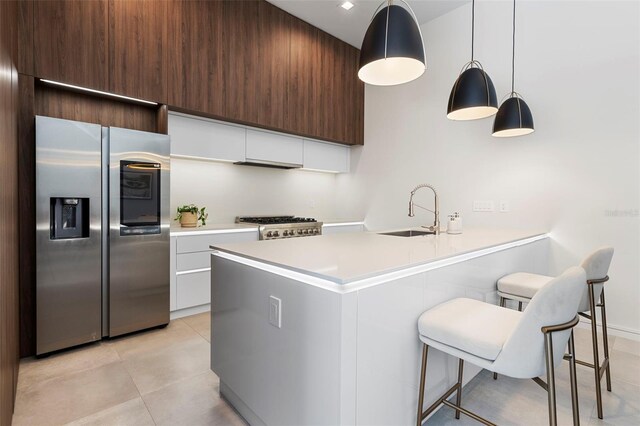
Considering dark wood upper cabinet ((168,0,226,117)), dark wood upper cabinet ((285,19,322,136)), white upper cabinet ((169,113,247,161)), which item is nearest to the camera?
dark wood upper cabinet ((168,0,226,117))

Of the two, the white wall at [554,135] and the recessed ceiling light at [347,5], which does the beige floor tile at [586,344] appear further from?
the recessed ceiling light at [347,5]

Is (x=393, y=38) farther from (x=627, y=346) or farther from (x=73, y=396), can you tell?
(x=627, y=346)

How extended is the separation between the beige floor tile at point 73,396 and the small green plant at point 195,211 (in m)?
1.59

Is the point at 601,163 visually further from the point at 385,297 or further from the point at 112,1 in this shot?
the point at 112,1

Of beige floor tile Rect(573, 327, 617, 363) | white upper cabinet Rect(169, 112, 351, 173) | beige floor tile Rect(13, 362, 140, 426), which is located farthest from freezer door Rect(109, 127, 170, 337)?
beige floor tile Rect(573, 327, 617, 363)

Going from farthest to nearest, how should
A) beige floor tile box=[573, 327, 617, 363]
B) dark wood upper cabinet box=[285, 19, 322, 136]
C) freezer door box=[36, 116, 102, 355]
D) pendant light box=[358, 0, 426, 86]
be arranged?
dark wood upper cabinet box=[285, 19, 322, 136], beige floor tile box=[573, 327, 617, 363], freezer door box=[36, 116, 102, 355], pendant light box=[358, 0, 426, 86]

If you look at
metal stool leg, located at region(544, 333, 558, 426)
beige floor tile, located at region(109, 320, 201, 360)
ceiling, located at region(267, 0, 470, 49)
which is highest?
ceiling, located at region(267, 0, 470, 49)

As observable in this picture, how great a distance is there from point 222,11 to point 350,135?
2136 millimetres

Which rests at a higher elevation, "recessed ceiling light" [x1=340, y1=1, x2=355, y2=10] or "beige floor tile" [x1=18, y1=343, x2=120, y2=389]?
"recessed ceiling light" [x1=340, y1=1, x2=355, y2=10]

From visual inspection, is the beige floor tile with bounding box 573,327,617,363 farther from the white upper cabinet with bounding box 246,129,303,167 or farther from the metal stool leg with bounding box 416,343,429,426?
the white upper cabinet with bounding box 246,129,303,167

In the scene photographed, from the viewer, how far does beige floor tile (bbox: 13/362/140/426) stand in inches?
65.2

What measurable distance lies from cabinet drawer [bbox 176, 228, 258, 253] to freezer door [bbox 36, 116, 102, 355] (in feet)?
2.15

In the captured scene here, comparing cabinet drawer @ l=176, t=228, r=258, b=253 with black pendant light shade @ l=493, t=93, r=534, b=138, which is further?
cabinet drawer @ l=176, t=228, r=258, b=253

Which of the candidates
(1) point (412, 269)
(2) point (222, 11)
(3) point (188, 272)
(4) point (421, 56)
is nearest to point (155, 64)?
(2) point (222, 11)
